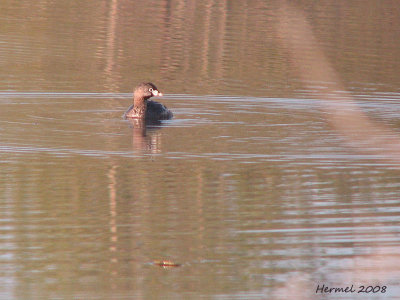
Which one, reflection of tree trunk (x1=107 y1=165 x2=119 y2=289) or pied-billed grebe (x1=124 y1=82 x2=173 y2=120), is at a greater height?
reflection of tree trunk (x1=107 y1=165 x2=119 y2=289)

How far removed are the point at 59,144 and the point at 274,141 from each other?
125 inches

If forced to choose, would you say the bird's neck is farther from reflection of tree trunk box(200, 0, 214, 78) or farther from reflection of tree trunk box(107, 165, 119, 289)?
reflection of tree trunk box(107, 165, 119, 289)

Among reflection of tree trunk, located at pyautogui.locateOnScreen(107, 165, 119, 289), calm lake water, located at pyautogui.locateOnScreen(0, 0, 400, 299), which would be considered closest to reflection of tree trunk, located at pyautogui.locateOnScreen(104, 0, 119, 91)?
calm lake water, located at pyautogui.locateOnScreen(0, 0, 400, 299)

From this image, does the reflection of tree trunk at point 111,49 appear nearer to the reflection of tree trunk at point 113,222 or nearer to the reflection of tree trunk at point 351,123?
the reflection of tree trunk at point 351,123

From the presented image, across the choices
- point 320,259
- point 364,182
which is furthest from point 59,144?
point 320,259

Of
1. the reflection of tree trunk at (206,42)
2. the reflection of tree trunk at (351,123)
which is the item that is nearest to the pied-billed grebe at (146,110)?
the reflection of tree trunk at (351,123)

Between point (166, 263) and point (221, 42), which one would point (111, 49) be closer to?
point (221, 42)

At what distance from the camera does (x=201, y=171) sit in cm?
1445

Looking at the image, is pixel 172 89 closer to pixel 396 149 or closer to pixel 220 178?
pixel 396 149

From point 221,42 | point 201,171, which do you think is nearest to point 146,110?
point 201,171

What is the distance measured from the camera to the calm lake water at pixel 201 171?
31.1ft

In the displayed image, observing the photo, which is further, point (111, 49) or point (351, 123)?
point (111, 49)

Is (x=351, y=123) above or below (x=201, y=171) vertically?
below

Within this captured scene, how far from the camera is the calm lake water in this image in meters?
9.48
